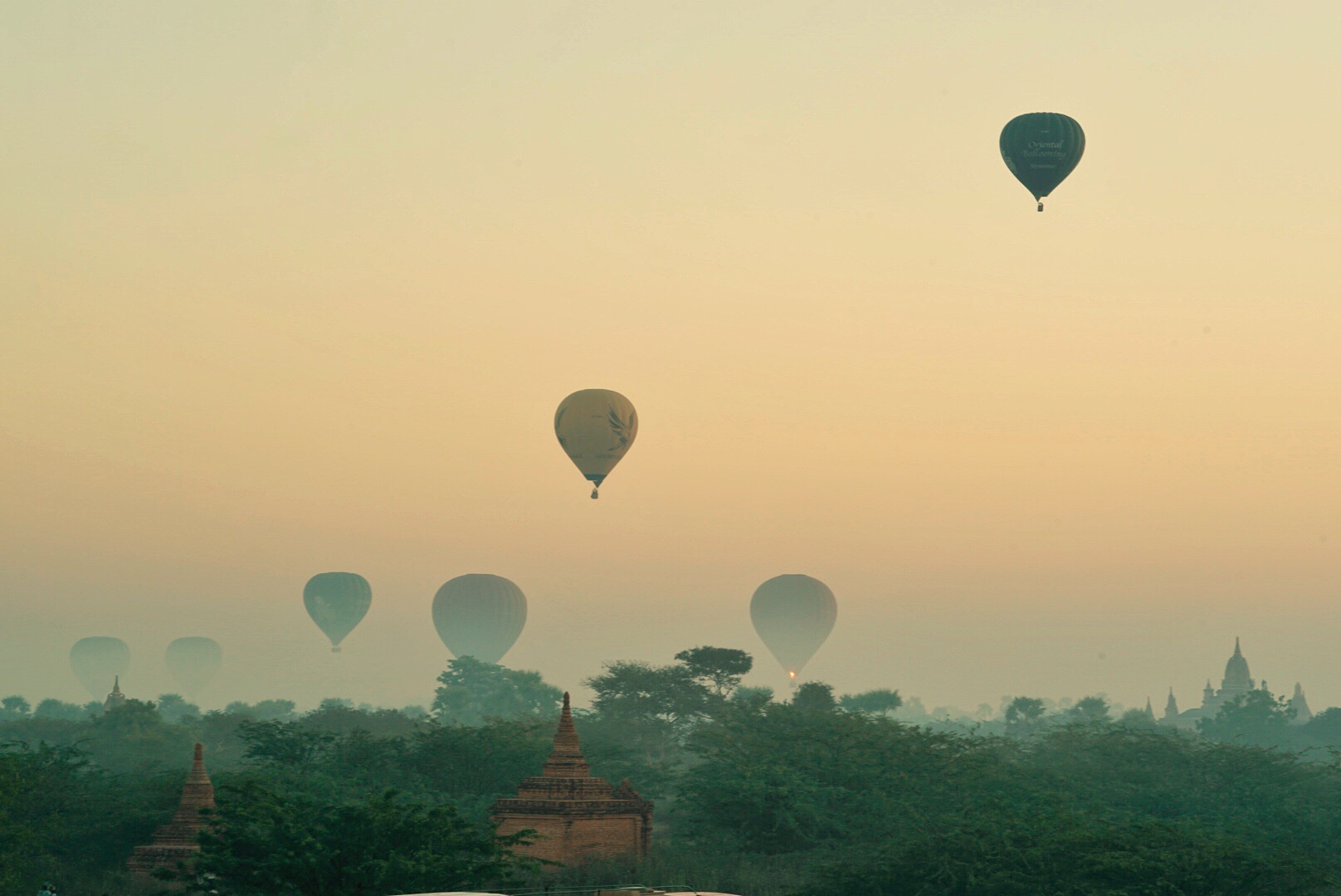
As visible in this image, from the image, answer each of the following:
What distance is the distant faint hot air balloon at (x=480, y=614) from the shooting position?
193000 mm

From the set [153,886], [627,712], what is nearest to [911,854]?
[153,886]

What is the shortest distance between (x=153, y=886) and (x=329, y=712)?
102m

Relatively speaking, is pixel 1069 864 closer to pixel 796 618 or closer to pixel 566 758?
pixel 566 758

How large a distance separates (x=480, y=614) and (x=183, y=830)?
14601 cm

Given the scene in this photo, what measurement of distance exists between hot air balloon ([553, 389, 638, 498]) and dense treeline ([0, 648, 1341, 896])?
15.9m

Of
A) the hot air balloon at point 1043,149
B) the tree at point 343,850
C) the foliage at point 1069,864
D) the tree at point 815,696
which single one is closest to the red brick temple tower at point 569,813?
the foliage at point 1069,864

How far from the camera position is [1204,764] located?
76188 mm

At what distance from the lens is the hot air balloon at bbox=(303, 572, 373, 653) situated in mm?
176875

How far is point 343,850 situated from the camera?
37125mm

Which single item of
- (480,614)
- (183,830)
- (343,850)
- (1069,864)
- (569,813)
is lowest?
(343,850)

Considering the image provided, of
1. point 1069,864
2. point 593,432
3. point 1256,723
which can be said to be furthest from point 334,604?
point 1069,864

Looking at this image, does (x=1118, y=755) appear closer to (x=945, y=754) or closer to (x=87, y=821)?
(x=945, y=754)

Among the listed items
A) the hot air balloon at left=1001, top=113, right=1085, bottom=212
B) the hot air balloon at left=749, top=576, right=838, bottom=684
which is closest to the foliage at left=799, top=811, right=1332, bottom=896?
the hot air balloon at left=1001, top=113, right=1085, bottom=212

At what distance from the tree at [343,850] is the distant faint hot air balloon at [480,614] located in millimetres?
153853
